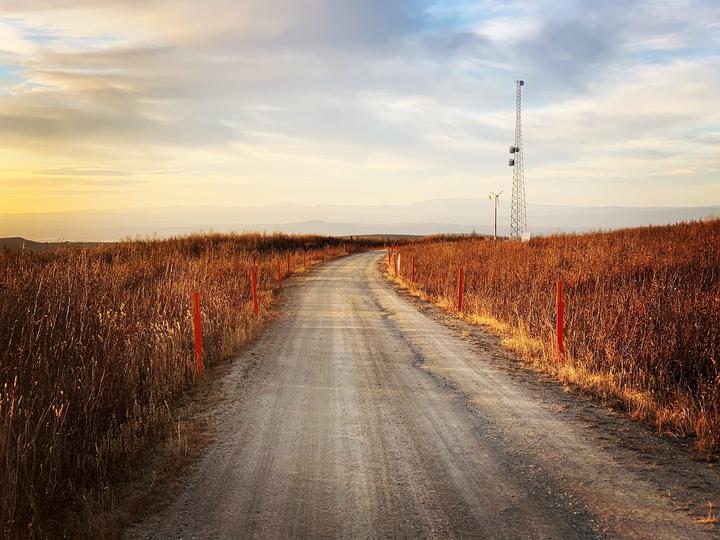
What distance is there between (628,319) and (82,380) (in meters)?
8.63

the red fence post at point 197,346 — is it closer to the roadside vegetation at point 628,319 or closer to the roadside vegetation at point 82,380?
the roadside vegetation at point 82,380

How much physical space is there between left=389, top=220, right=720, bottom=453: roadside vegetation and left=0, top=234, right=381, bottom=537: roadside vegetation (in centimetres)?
595

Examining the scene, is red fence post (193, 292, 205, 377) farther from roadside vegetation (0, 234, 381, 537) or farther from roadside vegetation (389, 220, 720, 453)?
roadside vegetation (389, 220, 720, 453)

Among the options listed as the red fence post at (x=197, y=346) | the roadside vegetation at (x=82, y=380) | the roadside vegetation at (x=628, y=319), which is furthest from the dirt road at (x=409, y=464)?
the roadside vegetation at (x=82, y=380)

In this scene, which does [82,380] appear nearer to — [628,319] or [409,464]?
[409,464]

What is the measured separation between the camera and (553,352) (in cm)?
893

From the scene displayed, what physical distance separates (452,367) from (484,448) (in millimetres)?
3354

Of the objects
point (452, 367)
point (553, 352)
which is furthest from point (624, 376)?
point (452, 367)

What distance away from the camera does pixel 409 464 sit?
4.94m

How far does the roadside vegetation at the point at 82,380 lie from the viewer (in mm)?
4355

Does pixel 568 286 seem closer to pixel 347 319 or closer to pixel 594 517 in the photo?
pixel 347 319

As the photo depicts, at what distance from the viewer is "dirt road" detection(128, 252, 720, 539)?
3900 millimetres

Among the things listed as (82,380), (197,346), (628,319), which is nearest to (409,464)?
(82,380)

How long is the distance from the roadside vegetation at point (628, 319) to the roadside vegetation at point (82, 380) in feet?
19.5
